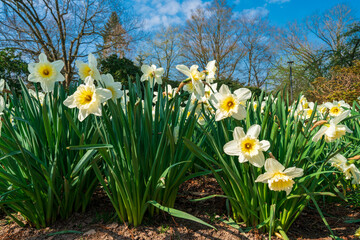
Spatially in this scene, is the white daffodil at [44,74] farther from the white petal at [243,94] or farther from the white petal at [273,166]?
the white petal at [273,166]

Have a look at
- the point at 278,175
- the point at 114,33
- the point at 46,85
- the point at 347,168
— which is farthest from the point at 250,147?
the point at 114,33

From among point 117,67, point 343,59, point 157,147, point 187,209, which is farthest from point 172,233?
point 343,59

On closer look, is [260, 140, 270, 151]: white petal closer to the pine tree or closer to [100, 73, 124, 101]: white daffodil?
[100, 73, 124, 101]: white daffodil

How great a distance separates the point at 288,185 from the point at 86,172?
1.07m

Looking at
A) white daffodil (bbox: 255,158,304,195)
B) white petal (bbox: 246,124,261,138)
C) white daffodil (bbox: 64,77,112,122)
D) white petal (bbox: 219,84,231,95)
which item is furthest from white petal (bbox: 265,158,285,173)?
white daffodil (bbox: 64,77,112,122)

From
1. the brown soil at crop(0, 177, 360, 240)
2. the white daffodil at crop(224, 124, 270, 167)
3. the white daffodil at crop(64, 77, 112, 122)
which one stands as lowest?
the brown soil at crop(0, 177, 360, 240)

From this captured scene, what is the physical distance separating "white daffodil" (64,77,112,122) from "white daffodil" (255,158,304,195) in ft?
2.52

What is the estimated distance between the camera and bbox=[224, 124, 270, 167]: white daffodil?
1038mm

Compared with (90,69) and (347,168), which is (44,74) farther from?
(347,168)

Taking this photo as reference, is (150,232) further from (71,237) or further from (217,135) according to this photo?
(217,135)

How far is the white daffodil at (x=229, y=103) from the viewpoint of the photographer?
1094mm

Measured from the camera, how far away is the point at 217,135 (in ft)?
4.81

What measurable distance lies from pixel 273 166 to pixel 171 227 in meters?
0.68

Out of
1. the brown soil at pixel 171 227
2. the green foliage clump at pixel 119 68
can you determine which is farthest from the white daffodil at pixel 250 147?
the green foliage clump at pixel 119 68
